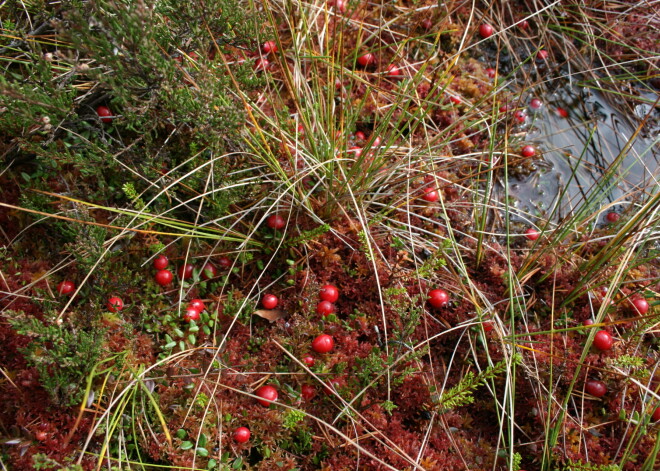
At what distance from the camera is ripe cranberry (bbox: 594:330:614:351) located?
3.24 meters

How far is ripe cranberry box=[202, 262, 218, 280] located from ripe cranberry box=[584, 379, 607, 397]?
2541mm

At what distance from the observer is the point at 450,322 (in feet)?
11.4

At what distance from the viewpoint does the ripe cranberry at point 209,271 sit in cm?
340

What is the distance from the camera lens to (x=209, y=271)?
3.40 m

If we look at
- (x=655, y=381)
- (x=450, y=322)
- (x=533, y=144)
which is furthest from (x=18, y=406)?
(x=533, y=144)

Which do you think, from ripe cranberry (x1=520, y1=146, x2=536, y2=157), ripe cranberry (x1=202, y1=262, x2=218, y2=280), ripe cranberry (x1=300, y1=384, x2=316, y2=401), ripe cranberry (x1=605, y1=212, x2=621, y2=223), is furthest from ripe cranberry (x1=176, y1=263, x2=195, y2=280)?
ripe cranberry (x1=605, y1=212, x2=621, y2=223)

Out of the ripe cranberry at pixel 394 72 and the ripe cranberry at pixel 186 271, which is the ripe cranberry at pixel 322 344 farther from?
the ripe cranberry at pixel 394 72

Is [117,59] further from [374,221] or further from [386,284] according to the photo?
[386,284]

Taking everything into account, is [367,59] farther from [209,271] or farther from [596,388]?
[596,388]

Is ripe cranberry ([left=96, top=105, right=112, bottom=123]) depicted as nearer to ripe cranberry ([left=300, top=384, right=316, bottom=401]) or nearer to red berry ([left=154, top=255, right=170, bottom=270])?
red berry ([left=154, top=255, right=170, bottom=270])

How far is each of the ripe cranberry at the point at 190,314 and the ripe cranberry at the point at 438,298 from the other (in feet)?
5.06

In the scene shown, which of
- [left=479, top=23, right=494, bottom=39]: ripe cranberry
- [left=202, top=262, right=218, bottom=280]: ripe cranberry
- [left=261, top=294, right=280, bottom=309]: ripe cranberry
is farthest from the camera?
[left=479, top=23, right=494, bottom=39]: ripe cranberry

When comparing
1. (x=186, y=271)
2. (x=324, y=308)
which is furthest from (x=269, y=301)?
(x=186, y=271)

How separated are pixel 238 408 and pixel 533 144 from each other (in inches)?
137
